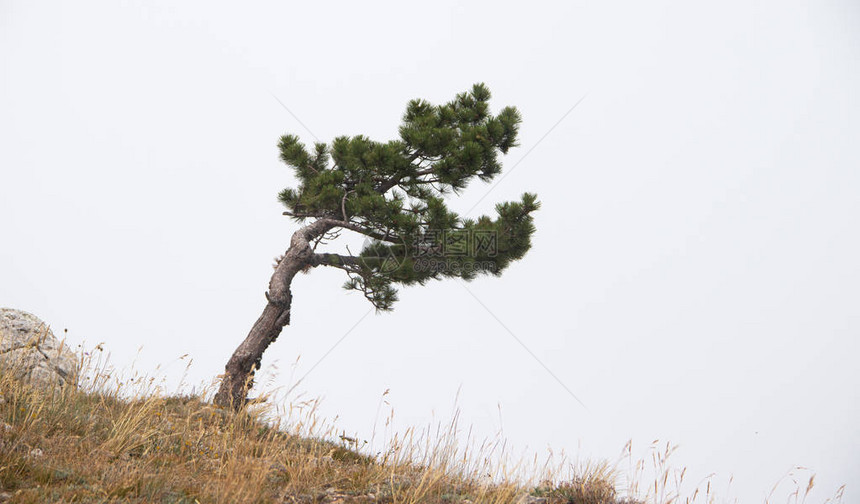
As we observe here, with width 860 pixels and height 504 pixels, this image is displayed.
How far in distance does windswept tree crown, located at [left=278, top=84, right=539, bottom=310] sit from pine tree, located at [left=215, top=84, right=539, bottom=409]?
0.04 feet

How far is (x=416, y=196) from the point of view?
789cm

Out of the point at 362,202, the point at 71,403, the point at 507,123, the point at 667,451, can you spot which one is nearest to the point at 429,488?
the point at 667,451

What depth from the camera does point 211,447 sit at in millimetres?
4918

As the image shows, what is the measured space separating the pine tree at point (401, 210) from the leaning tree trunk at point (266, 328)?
0.04 ft

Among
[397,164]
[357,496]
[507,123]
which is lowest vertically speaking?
[357,496]

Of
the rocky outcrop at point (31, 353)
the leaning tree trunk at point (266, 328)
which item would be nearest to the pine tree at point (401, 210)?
the leaning tree trunk at point (266, 328)

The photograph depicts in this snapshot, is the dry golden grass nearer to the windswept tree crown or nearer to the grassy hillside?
the grassy hillside

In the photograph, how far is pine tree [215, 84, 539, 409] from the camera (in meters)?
7.07

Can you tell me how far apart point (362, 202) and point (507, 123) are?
2124mm

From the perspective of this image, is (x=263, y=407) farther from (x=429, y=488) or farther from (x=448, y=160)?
(x=448, y=160)

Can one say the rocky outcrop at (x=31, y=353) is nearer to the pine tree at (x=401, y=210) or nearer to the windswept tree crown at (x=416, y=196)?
the pine tree at (x=401, y=210)

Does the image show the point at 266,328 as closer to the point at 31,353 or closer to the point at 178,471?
the point at 31,353

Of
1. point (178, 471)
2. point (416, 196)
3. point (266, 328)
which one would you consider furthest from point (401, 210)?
point (178, 471)

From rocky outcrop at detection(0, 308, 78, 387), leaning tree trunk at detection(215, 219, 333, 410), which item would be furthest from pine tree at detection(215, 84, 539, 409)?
rocky outcrop at detection(0, 308, 78, 387)
